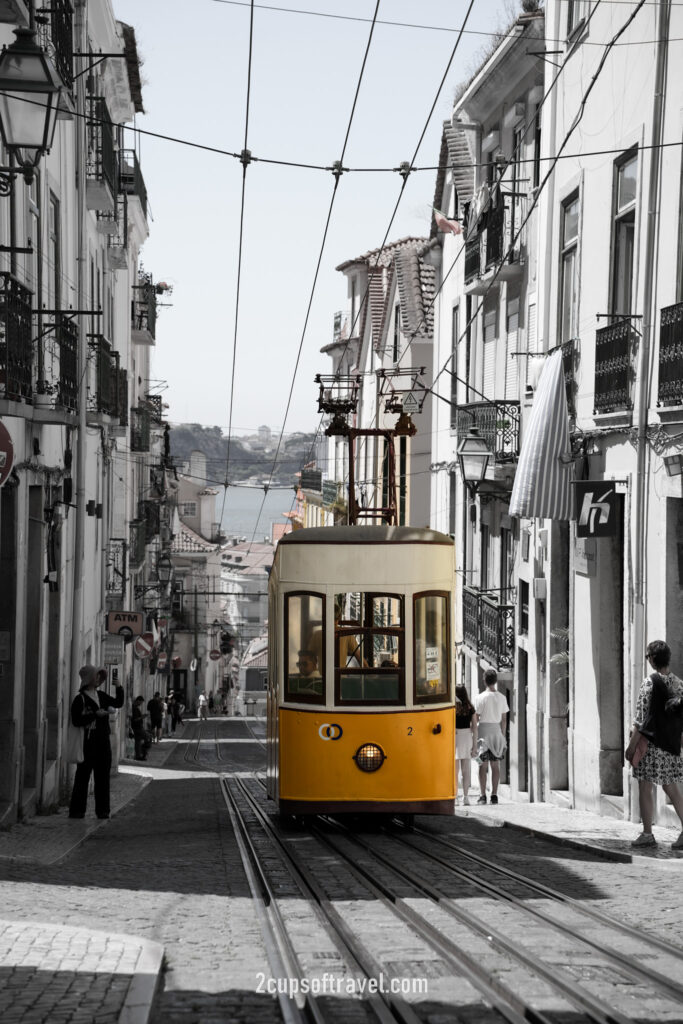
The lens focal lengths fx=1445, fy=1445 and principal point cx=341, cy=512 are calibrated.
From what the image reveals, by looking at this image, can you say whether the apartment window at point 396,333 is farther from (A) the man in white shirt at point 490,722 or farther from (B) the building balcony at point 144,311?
(A) the man in white shirt at point 490,722

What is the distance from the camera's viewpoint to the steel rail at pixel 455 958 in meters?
5.90

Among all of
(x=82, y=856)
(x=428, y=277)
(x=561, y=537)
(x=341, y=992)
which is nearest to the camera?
(x=341, y=992)

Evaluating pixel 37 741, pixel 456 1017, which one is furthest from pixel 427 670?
pixel 456 1017

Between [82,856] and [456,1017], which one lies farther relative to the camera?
[82,856]

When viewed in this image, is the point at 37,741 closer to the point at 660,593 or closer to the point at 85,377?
the point at 85,377

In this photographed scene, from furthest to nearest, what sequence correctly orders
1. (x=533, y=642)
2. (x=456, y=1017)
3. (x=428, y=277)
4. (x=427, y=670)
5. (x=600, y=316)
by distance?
1. (x=428, y=277)
2. (x=533, y=642)
3. (x=600, y=316)
4. (x=427, y=670)
5. (x=456, y=1017)

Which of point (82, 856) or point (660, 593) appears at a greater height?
point (660, 593)

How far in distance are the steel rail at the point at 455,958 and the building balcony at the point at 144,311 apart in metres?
35.1

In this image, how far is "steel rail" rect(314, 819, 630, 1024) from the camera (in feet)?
19.3

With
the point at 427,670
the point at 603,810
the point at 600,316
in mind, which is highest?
the point at 600,316

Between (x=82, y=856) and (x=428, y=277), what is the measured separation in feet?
95.9

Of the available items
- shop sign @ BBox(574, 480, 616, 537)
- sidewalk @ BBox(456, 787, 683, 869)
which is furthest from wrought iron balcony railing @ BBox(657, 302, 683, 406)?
sidewalk @ BBox(456, 787, 683, 869)

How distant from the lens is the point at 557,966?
6.82 metres

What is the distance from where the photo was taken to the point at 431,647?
41.9 ft
